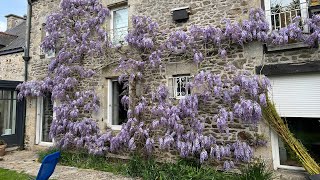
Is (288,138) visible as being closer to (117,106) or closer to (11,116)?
(117,106)

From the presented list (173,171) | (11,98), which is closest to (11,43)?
(11,98)

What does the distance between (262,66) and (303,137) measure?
5.88 ft

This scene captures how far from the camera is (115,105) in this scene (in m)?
7.98

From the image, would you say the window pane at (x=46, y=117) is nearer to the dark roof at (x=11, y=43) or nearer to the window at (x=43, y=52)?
the window at (x=43, y=52)

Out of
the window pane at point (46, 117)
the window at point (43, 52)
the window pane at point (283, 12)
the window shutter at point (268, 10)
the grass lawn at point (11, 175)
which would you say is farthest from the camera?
the window pane at point (46, 117)

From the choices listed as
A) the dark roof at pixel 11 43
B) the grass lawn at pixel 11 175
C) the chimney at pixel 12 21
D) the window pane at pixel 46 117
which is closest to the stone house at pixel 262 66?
the grass lawn at pixel 11 175

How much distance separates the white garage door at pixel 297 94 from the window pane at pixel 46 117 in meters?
7.75

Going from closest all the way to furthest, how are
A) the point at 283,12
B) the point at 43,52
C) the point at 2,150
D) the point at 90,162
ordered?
the point at 283,12
the point at 90,162
the point at 2,150
the point at 43,52

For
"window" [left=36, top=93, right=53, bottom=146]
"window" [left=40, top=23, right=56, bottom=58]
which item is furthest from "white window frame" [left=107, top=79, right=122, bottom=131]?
"window" [left=36, top=93, right=53, bottom=146]

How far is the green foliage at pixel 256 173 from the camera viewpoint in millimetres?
5078

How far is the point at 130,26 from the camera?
→ 25.1 ft

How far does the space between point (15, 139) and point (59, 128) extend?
2.99 metres

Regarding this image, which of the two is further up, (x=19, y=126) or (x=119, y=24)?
(x=119, y=24)

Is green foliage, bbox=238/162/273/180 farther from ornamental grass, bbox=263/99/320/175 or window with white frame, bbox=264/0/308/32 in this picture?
window with white frame, bbox=264/0/308/32
